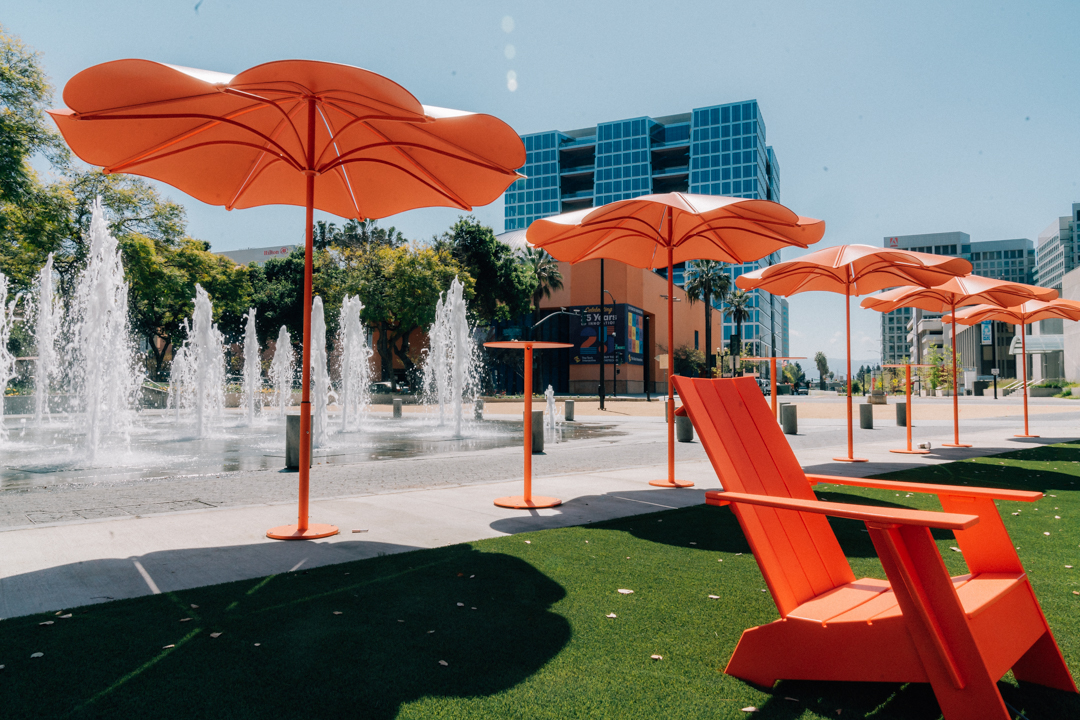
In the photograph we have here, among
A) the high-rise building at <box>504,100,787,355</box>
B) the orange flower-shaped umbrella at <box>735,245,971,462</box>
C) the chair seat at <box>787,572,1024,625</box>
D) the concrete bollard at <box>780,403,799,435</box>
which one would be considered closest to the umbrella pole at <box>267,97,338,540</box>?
the chair seat at <box>787,572,1024,625</box>

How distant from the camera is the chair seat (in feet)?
8.18

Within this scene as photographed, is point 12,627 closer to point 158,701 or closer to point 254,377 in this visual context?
point 158,701

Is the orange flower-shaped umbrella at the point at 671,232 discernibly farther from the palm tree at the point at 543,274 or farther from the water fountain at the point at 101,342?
the palm tree at the point at 543,274

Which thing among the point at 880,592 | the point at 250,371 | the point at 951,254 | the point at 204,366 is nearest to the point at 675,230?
the point at 880,592

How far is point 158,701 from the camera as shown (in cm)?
257

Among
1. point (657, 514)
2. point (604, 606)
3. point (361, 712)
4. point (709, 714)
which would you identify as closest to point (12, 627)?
point (361, 712)

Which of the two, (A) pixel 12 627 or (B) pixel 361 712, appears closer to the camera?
(B) pixel 361 712

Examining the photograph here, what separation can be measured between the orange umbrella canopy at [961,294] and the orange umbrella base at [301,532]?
1018 cm

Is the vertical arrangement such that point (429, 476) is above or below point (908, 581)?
below

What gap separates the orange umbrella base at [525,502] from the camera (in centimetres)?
672

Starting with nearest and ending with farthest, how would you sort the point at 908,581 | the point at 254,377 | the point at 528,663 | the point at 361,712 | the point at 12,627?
the point at 908,581
the point at 361,712
the point at 528,663
the point at 12,627
the point at 254,377

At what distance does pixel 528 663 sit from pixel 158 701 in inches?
58.7

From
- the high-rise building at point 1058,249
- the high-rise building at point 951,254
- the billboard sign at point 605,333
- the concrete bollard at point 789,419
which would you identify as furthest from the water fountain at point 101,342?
the high-rise building at point 1058,249

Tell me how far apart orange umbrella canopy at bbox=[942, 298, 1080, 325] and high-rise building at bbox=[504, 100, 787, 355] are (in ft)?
276
